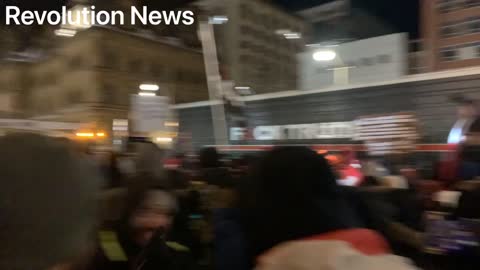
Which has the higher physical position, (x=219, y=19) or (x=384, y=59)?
(x=219, y=19)

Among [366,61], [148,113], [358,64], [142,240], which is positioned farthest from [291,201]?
[358,64]

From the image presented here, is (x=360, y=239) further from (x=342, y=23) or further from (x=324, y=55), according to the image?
(x=342, y=23)

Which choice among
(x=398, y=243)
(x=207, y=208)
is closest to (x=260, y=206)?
(x=398, y=243)

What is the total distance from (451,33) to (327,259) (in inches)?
411

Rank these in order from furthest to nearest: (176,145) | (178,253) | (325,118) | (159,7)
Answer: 1. (159,7)
2. (176,145)
3. (325,118)
4. (178,253)

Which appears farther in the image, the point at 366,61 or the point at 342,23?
the point at 342,23

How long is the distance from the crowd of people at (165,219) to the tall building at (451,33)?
6831mm

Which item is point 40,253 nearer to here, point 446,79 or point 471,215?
point 471,215

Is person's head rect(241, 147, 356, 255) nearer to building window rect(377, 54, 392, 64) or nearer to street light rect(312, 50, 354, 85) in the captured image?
building window rect(377, 54, 392, 64)

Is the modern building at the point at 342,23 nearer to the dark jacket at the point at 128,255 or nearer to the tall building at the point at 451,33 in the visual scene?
the tall building at the point at 451,33

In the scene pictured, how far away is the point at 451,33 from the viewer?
10141 mm

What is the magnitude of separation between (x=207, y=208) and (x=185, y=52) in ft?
75.0

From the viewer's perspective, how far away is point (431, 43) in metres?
9.27

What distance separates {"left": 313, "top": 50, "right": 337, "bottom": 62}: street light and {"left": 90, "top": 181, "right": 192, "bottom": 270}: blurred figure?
8705 millimetres
